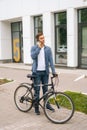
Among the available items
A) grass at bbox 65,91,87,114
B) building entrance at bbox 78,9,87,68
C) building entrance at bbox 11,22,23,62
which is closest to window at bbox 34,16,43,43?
building entrance at bbox 11,22,23,62

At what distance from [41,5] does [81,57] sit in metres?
4.06

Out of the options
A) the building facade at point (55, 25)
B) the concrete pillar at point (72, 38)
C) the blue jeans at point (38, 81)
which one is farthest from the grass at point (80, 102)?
the building facade at point (55, 25)

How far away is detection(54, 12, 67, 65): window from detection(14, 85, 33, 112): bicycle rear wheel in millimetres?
10304

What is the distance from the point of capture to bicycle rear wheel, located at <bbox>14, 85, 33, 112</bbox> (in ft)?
26.1

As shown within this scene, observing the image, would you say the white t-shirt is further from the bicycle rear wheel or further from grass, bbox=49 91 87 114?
grass, bbox=49 91 87 114

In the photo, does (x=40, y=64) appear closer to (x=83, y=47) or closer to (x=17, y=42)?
(x=83, y=47)

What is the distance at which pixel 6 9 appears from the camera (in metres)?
22.5

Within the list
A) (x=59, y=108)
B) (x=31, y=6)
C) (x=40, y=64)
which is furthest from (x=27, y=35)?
(x=59, y=108)

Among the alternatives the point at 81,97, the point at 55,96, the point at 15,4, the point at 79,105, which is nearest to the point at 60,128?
the point at 55,96

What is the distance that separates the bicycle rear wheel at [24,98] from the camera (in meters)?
7.95

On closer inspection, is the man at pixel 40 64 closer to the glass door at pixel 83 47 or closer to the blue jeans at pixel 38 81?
the blue jeans at pixel 38 81

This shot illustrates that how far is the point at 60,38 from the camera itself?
18.7 meters

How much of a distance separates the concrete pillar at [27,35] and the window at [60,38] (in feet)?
7.09

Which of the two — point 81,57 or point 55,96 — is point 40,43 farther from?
point 81,57
